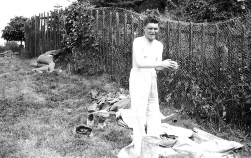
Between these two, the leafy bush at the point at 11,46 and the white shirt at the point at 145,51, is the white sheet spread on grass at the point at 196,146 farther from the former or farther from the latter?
the leafy bush at the point at 11,46

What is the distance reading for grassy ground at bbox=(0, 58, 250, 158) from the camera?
204 inches

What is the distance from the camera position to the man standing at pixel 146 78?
14.5 feet

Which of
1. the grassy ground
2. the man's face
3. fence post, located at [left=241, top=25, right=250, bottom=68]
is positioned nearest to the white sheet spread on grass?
the grassy ground

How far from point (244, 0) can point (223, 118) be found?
5399 millimetres

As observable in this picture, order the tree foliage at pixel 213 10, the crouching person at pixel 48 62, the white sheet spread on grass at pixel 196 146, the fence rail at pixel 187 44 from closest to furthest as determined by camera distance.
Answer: the white sheet spread on grass at pixel 196 146 → the fence rail at pixel 187 44 → the tree foliage at pixel 213 10 → the crouching person at pixel 48 62

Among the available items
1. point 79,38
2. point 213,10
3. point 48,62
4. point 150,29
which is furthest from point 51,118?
point 213,10

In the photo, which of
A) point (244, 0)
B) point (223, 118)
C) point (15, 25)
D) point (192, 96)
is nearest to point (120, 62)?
point (192, 96)

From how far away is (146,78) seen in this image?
4590 millimetres

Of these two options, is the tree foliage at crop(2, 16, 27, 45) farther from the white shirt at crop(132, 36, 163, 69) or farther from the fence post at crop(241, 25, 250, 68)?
the white shirt at crop(132, 36, 163, 69)

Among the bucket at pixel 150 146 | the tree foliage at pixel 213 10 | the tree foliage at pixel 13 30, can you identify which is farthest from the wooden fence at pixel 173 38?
the tree foliage at pixel 13 30

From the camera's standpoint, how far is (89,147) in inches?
208

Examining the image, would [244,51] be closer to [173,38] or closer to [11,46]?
[173,38]

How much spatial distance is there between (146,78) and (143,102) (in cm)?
36

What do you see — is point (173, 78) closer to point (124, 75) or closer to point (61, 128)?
point (124, 75)
